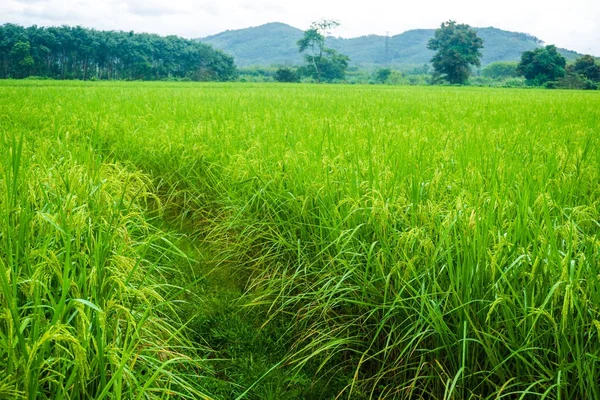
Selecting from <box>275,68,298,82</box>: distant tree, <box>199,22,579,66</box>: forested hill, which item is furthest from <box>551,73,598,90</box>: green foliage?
<box>199,22,579,66</box>: forested hill

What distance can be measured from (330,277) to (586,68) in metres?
58.6

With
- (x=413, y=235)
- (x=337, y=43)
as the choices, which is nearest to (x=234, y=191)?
(x=413, y=235)

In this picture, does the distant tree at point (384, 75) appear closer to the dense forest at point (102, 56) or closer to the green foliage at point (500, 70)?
the dense forest at point (102, 56)

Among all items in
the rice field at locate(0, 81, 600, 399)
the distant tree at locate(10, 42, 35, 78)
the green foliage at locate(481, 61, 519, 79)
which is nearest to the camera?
the rice field at locate(0, 81, 600, 399)

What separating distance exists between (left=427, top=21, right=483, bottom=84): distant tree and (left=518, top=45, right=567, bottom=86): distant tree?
6797 mm

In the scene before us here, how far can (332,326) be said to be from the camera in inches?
81.0

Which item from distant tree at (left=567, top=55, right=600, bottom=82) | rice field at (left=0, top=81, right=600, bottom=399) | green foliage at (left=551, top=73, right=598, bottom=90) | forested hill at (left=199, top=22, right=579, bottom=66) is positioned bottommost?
rice field at (left=0, top=81, right=600, bottom=399)

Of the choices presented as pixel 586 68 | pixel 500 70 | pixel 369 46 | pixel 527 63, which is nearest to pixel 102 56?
pixel 527 63

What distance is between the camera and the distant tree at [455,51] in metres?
56.7

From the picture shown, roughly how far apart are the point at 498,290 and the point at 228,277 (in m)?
1.84

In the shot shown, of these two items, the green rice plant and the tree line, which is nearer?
the green rice plant

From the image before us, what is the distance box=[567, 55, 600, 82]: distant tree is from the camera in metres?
49.9

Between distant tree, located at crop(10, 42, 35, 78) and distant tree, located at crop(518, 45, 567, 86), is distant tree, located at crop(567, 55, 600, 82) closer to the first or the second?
distant tree, located at crop(518, 45, 567, 86)

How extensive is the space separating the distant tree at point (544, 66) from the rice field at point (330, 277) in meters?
54.1
